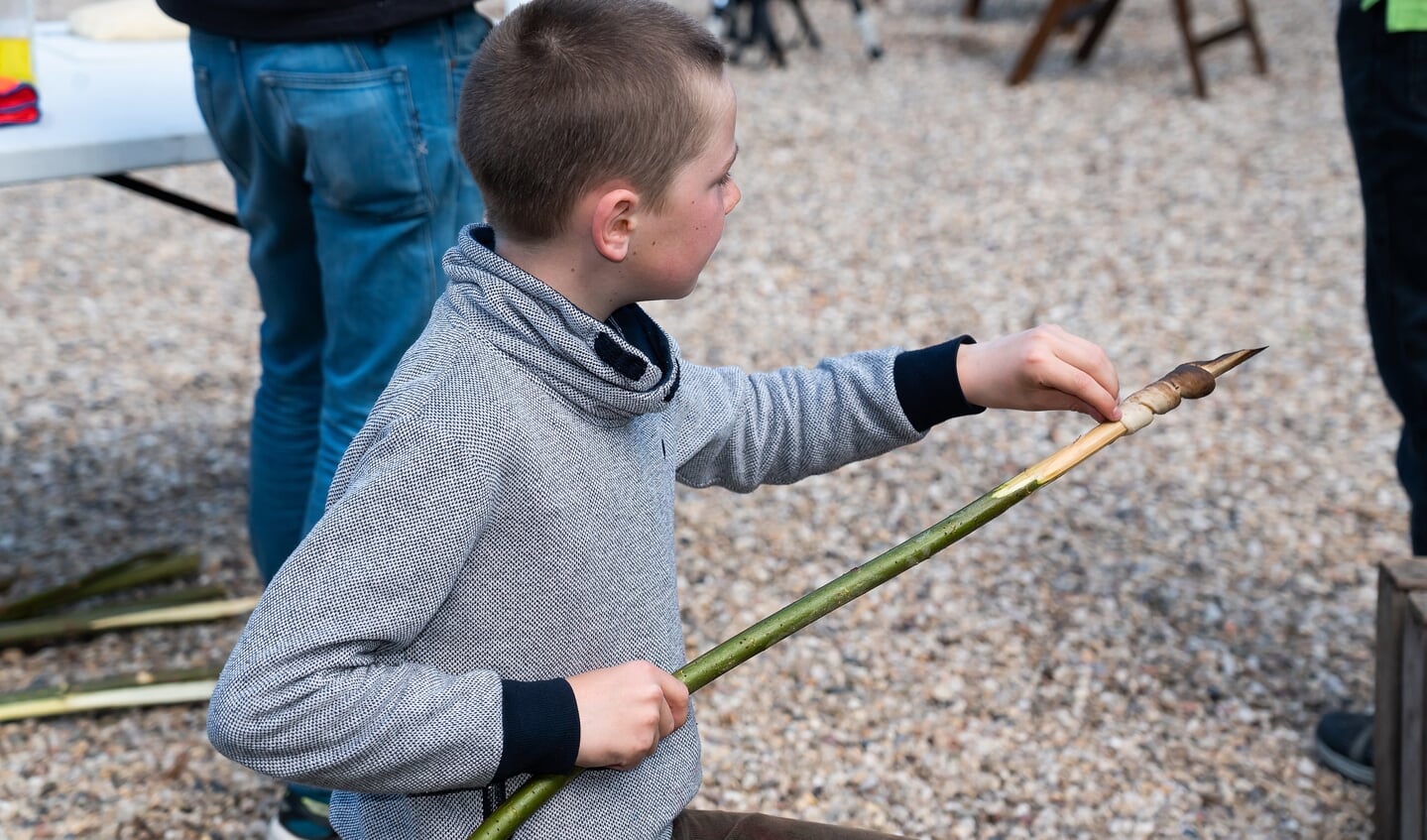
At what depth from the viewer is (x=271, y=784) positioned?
2584 millimetres

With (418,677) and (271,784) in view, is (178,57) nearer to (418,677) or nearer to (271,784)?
(271,784)

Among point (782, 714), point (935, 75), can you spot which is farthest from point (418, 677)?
point (935, 75)

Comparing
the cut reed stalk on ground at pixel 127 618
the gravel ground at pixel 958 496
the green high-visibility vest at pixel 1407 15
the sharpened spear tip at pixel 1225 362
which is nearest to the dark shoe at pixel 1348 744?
the gravel ground at pixel 958 496

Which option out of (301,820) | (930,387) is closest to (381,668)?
(930,387)

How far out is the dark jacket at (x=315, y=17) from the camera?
1944 millimetres

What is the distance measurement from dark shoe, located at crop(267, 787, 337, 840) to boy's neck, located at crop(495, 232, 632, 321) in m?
1.26

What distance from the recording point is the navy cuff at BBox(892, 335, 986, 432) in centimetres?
161

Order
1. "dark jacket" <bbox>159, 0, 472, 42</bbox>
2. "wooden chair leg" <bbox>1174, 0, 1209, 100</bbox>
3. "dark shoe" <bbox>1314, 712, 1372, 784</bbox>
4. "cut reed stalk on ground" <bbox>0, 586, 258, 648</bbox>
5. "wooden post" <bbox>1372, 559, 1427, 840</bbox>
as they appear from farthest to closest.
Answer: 1. "wooden chair leg" <bbox>1174, 0, 1209, 100</bbox>
2. "cut reed stalk on ground" <bbox>0, 586, 258, 648</bbox>
3. "dark shoe" <bbox>1314, 712, 1372, 784</bbox>
4. "wooden post" <bbox>1372, 559, 1427, 840</bbox>
5. "dark jacket" <bbox>159, 0, 472, 42</bbox>

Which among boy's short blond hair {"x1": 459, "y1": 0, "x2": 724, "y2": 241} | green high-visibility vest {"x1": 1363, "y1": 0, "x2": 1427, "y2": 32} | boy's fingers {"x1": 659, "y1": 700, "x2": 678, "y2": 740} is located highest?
boy's short blond hair {"x1": 459, "y1": 0, "x2": 724, "y2": 241}

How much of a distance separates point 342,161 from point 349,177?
24 mm

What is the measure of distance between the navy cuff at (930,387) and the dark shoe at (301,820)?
1.26 meters

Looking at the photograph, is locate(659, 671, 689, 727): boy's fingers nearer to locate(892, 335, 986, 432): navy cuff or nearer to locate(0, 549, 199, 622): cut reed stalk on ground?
locate(892, 335, 986, 432): navy cuff

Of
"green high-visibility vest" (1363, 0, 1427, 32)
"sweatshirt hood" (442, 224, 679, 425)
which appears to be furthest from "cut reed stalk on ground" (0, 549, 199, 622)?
"green high-visibility vest" (1363, 0, 1427, 32)

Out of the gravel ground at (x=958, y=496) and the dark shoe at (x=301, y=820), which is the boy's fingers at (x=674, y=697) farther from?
the gravel ground at (x=958, y=496)
